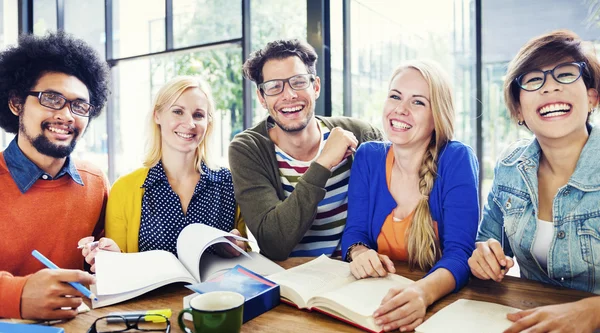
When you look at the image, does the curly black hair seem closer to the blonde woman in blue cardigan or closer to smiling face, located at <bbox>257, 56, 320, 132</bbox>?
smiling face, located at <bbox>257, 56, 320, 132</bbox>

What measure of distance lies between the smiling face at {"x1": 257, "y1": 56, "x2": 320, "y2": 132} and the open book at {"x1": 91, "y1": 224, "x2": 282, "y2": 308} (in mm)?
663

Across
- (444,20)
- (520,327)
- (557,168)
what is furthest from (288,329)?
(444,20)

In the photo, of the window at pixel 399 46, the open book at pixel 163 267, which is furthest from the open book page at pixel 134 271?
the window at pixel 399 46

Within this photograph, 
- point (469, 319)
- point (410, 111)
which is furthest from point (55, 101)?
point (469, 319)

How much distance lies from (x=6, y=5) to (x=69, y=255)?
4834 mm

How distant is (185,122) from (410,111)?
0.92 m

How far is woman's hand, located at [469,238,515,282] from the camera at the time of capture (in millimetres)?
1172

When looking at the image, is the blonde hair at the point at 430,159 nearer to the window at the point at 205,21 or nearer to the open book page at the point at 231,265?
the open book page at the point at 231,265

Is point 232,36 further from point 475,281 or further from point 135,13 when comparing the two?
point 475,281

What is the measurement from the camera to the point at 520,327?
2.97 feet

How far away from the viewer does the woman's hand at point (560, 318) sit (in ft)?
2.95

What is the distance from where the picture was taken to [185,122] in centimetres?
183

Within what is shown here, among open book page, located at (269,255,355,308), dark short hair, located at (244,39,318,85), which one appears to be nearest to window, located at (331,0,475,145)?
dark short hair, located at (244,39,318,85)

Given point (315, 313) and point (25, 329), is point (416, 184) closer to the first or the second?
point (315, 313)
